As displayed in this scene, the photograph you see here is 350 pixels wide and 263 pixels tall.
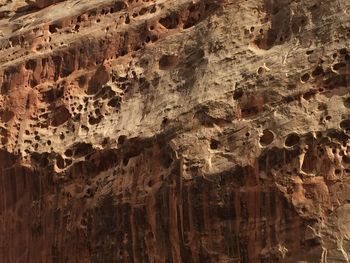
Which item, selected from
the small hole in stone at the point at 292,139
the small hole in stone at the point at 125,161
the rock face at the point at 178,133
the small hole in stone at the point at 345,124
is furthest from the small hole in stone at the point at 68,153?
the small hole in stone at the point at 345,124

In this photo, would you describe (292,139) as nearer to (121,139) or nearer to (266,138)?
(266,138)

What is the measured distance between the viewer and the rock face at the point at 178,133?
30.3 feet

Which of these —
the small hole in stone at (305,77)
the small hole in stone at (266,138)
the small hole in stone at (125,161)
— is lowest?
the small hole in stone at (266,138)

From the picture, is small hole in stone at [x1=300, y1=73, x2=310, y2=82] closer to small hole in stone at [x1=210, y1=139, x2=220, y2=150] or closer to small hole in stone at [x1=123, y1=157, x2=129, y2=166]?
small hole in stone at [x1=210, y1=139, x2=220, y2=150]

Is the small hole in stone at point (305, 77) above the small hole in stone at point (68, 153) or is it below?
above

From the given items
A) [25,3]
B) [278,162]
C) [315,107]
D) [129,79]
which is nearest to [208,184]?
[278,162]

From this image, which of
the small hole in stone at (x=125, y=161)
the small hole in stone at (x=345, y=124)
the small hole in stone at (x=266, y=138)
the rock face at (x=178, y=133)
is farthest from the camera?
the small hole in stone at (x=125, y=161)

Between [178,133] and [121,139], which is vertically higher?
[121,139]

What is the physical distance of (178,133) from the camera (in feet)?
33.7

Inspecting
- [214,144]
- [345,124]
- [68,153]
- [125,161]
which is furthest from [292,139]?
[68,153]

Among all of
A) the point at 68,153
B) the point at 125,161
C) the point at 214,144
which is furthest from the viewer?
the point at 68,153

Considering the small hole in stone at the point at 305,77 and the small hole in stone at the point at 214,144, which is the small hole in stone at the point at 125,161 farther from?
the small hole in stone at the point at 305,77

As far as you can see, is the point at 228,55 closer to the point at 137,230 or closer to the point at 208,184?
the point at 208,184

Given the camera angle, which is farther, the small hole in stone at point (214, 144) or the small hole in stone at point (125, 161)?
the small hole in stone at point (125, 161)
